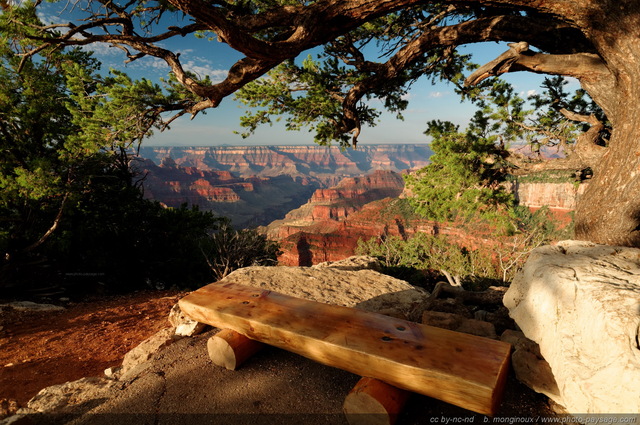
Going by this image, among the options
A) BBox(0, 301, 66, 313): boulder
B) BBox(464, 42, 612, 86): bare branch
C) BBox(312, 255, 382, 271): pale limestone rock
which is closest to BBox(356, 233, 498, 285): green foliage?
BBox(312, 255, 382, 271): pale limestone rock

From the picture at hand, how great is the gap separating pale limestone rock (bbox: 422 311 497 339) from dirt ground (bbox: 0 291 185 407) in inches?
154

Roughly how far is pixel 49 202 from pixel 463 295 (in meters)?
11.0

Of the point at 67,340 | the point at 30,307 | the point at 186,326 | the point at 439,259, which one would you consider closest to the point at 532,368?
the point at 186,326

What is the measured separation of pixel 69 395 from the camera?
2.51 meters

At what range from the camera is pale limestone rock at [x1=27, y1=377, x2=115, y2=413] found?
7.79 feet

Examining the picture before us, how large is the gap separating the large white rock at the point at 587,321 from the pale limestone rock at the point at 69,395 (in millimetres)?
3673

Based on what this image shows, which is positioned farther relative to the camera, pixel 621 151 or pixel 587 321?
pixel 621 151

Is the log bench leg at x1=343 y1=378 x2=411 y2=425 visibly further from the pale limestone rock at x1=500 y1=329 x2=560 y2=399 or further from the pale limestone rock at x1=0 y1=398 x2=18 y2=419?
the pale limestone rock at x1=0 y1=398 x2=18 y2=419

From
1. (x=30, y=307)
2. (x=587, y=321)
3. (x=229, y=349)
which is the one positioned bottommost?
(x=30, y=307)

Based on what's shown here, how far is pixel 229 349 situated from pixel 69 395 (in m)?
1.46

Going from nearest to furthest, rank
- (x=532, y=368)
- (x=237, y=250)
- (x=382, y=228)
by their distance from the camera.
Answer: (x=532, y=368), (x=237, y=250), (x=382, y=228)

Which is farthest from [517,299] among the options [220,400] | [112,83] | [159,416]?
[112,83]

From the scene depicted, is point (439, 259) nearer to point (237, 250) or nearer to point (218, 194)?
point (237, 250)

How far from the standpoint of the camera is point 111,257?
33.0ft
